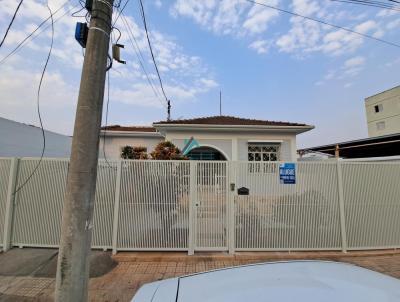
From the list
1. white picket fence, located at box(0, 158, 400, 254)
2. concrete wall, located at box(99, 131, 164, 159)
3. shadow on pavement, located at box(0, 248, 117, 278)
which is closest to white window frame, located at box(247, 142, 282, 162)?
concrete wall, located at box(99, 131, 164, 159)

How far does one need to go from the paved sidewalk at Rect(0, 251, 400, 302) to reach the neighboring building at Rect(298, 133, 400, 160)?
347 inches

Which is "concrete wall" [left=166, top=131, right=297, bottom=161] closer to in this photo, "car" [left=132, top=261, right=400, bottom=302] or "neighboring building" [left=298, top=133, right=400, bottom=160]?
"neighboring building" [left=298, top=133, right=400, bottom=160]

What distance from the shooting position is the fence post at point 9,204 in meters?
5.34

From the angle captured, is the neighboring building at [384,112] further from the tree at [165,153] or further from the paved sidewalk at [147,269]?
the tree at [165,153]

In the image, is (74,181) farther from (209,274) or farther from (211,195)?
(211,195)

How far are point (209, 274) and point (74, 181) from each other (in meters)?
1.58

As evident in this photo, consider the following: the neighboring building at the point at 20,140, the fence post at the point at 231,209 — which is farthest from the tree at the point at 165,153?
the neighboring building at the point at 20,140

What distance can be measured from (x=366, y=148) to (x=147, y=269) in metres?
16.2

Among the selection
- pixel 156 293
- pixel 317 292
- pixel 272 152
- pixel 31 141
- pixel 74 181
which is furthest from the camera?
pixel 272 152

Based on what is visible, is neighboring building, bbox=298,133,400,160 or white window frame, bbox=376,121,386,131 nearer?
neighboring building, bbox=298,133,400,160

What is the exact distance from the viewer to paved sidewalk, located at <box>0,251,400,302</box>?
151 inches

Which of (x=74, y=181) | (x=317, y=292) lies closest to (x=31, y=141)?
(x=74, y=181)

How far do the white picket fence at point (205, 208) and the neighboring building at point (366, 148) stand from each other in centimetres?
823

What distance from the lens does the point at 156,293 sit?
5.72ft
